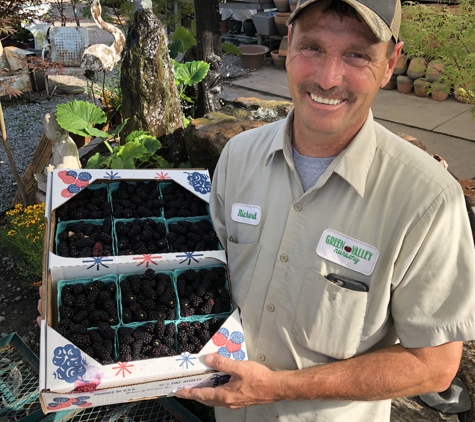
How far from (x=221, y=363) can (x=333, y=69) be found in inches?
38.3

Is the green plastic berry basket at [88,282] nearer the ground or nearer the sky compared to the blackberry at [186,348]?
nearer the sky

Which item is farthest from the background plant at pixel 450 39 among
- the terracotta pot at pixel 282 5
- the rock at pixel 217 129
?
the terracotta pot at pixel 282 5

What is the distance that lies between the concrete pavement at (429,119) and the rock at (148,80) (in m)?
3.29

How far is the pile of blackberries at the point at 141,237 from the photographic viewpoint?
6.43ft

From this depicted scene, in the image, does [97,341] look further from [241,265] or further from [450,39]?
[450,39]

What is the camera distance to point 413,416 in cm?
232

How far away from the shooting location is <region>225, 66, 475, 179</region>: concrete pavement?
5.47m

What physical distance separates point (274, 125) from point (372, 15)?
1.86 feet

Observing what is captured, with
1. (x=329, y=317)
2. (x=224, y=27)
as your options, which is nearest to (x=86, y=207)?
(x=329, y=317)

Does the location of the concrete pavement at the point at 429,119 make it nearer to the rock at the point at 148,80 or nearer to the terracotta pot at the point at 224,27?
the rock at the point at 148,80

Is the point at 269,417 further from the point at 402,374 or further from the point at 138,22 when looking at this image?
the point at 138,22

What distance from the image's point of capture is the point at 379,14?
1185 millimetres

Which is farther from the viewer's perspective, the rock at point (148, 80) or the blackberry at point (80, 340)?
the rock at point (148, 80)

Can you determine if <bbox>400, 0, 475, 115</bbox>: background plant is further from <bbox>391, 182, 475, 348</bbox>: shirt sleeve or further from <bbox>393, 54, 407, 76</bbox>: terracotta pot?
<bbox>393, 54, 407, 76</bbox>: terracotta pot
